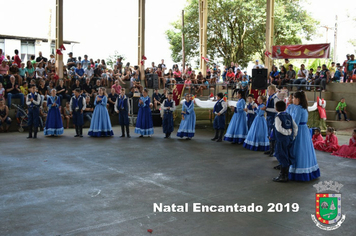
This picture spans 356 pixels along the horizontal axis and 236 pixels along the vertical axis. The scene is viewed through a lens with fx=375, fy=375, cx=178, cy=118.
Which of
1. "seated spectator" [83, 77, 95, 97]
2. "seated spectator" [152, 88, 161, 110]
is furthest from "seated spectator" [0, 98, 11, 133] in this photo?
"seated spectator" [152, 88, 161, 110]

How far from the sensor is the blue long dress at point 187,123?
12.1 metres

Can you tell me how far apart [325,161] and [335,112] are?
8.18 metres

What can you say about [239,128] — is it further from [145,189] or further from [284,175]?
[145,189]

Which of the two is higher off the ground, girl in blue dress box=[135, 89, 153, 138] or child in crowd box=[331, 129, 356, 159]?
girl in blue dress box=[135, 89, 153, 138]

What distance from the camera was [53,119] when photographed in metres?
12.6

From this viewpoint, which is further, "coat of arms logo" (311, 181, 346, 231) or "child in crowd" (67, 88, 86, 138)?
"child in crowd" (67, 88, 86, 138)

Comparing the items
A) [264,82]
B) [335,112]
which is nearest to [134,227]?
[264,82]

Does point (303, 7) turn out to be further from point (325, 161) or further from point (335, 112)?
point (325, 161)

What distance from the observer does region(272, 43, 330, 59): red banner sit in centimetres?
1739

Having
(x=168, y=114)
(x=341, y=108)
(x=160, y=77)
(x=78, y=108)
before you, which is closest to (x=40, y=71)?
(x=78, y=108)

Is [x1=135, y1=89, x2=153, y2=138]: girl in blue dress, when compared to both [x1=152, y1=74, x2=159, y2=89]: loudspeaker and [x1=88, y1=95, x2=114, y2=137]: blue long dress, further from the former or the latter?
[x1=152, y1=74, x2=159, y2=89]: loudspeaker

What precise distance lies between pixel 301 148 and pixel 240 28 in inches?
974

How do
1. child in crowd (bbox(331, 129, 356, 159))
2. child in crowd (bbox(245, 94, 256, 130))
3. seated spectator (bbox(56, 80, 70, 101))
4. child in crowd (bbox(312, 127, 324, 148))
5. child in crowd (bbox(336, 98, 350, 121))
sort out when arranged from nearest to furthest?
1. child in crowd (bbox(331, 129, 356, 159))
2. child in crowd (bbox(312, 127, 324, 148))
3. child in crowd (bbox(245, 94, 256, 130))
4. seated spectator (bbox(56, 80, 70, 101))
5. child in crowd (bbox(336, 98, 350, 121))

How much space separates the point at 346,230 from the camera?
453cm
